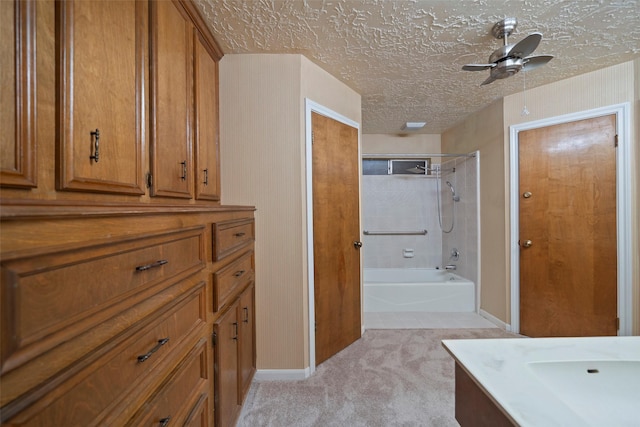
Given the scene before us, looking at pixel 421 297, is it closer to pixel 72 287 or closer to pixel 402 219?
pixel 402 219

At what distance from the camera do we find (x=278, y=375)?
191cm

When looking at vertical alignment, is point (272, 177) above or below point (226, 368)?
above

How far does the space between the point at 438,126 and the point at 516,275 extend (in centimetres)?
205

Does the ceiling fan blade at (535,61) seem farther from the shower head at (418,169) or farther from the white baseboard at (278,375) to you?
the white baseboard at (278,375)

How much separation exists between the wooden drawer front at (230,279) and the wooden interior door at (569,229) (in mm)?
2492

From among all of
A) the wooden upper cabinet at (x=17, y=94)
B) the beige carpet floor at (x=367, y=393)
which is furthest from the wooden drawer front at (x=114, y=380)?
the beige carpet floor at (x=367, y=393)

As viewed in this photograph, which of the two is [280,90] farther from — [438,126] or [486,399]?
[438,126]

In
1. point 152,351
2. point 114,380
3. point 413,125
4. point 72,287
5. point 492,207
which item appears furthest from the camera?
point 413,125

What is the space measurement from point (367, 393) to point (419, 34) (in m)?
2.30

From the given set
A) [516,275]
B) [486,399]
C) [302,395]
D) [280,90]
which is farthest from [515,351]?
[516,275]

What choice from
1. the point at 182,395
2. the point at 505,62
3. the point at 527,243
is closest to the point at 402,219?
the point at 527,243

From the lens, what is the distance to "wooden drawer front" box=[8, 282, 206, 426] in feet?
1.57

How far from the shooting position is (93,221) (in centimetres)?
57

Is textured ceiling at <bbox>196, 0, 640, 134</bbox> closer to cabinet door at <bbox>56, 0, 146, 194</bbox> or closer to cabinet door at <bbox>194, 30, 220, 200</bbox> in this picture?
cabinet door at <bbox>194, 30, 220, 200</bbox>
